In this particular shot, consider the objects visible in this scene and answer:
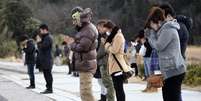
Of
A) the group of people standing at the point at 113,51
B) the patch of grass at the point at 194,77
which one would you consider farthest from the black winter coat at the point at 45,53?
the patch of grass at the point at 194,77

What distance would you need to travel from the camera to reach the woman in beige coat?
1055cm

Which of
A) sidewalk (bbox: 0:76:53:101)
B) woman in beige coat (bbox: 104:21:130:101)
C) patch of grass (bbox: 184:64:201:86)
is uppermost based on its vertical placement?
woman in beige coat (bbox: 104:21:130:101)

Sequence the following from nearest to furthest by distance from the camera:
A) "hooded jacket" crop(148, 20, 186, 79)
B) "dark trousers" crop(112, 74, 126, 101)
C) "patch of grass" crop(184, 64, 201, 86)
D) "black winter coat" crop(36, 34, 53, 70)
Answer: "hooded jacket" crop(148, 20, 186, 79) < "dark trousers" crop(112, 74, 126, 101) < "black winter coat" crop(36, 34, 53, 70) < "patch of grass" crop(184, 64, 201, 86)

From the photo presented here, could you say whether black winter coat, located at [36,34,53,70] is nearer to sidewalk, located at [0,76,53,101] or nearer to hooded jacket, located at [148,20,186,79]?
sidewalk, located at [0,76,53,101]

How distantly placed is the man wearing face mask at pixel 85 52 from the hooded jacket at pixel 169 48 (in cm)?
243

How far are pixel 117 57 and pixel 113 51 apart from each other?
0.13 m

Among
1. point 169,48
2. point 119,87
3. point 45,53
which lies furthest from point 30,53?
point 169,48

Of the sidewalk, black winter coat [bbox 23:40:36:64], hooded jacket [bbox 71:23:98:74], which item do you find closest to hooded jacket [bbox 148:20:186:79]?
hooded jacket [bbox 71:23:98:74]

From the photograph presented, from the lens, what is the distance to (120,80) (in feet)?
34.7

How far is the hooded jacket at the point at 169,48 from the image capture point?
802cm

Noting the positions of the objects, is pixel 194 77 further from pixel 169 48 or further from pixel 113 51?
pixel 169 48

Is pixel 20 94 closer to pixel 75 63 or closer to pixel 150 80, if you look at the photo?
pixel 75 63

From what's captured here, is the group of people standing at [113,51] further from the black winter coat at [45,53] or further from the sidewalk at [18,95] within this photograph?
the sidewalk at [18,95]

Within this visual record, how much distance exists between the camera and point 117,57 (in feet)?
35.0
